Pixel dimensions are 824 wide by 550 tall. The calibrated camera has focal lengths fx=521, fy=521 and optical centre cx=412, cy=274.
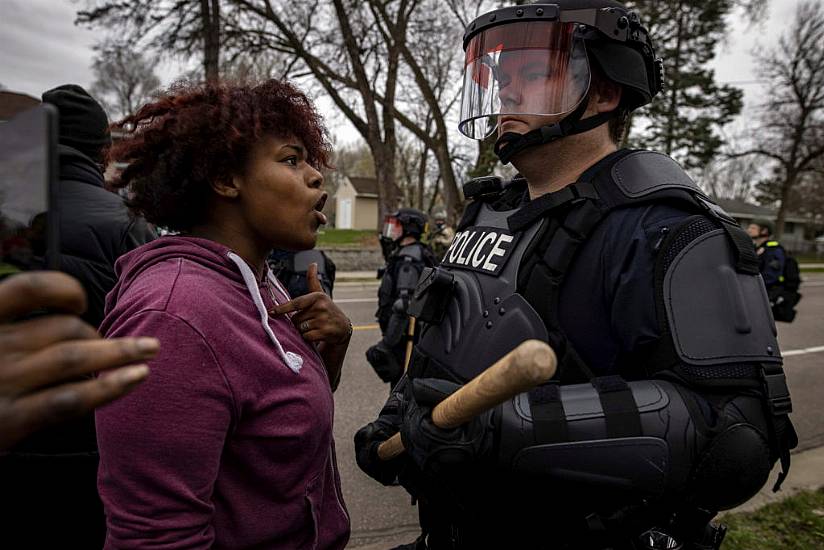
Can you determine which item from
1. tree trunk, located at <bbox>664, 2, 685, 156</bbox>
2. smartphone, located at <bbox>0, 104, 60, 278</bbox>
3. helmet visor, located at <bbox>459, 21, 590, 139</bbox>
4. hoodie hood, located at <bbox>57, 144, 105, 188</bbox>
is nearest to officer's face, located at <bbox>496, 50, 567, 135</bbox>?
helmet visor, located at <bbox>459, 21, 590, 139</bbox>

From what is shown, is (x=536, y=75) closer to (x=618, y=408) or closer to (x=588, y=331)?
(x=588, y=331)

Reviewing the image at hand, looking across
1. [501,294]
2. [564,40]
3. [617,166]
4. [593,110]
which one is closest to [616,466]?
[501,294]

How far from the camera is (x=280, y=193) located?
130 cm

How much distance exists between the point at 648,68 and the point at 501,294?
0.83 meters

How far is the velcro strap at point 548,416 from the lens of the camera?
1122 mm

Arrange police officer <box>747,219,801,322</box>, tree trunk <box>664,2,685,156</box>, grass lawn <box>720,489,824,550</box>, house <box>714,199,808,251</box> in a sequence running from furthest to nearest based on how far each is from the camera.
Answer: house <box>714,199,808,251</box> < tree trunk <box>664,2,685,156</box> < police officer <box>747,219,801,322</box> < grass lawn <box>720,489,824,550</box>

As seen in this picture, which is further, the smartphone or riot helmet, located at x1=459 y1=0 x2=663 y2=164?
riot helmet, located at x1=459 y1=0 x2=663 y2=164

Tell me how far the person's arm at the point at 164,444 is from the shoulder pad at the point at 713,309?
38.6 inches

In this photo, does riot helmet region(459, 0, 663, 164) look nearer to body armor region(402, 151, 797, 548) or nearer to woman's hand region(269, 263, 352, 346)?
body armor region(402, 151, 797, 548)

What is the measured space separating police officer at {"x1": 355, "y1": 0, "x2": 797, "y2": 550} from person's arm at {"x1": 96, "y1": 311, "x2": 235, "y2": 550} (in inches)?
17.8

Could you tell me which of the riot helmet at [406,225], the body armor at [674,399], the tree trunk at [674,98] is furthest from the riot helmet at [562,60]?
the tree trunk at [674,98]

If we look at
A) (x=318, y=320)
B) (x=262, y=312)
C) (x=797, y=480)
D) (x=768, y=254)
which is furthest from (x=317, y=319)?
(x=768, y=254)

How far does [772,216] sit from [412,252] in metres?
54.3

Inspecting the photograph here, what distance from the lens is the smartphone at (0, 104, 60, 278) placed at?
1.75 feet
